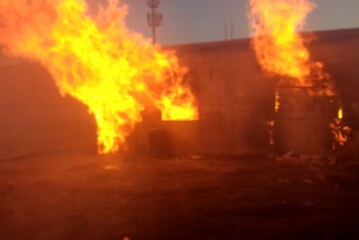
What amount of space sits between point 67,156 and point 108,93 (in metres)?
3.07

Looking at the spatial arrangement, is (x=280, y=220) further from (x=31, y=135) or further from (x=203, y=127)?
(x=31, y=135)

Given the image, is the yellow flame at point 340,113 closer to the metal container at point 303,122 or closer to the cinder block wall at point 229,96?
the metal container at point 303,122

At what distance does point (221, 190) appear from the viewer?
923 centimetres

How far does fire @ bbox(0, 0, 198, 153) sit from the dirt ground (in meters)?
2.73

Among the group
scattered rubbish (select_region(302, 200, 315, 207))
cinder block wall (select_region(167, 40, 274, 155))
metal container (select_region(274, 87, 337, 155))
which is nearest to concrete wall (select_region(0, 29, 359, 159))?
cinder block wall (select_region(167, 40, 274, 155))

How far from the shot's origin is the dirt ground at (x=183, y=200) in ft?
22.1

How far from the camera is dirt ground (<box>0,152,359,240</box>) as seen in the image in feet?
22.1

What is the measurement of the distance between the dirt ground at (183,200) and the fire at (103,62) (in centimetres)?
273

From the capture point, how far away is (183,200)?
8.55 meters

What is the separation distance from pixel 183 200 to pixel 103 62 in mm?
8019

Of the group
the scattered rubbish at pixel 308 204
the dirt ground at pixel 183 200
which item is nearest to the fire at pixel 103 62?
the dirt ground at pixel 183 200

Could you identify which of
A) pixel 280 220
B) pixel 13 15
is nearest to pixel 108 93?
pixel 13 15

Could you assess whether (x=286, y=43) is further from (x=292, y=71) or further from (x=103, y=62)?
(x=103, y=62)

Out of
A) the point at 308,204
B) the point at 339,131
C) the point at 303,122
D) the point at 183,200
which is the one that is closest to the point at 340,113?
the point at 339,131
